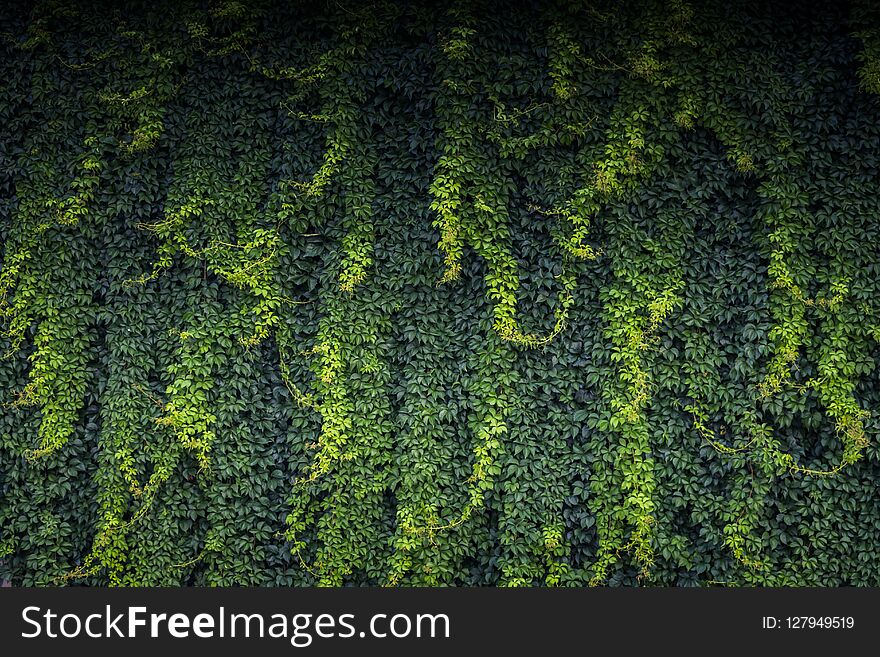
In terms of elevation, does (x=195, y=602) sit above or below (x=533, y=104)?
below

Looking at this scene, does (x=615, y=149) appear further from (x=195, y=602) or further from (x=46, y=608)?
(x=46, y=608)

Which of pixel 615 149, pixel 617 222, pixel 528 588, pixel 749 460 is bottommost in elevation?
pixel 528 588

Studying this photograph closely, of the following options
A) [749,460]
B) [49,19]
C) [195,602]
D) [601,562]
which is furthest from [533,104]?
[195,602]

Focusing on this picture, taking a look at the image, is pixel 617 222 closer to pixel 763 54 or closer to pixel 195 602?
pixel 763 54

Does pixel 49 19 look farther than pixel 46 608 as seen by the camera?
Yes

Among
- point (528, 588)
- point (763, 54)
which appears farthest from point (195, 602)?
point (763, 54)

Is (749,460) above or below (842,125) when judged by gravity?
below
